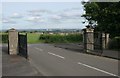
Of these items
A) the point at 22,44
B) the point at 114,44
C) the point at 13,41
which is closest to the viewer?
the point at 22,44

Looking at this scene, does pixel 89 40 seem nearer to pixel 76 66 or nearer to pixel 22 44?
pixel 22 44

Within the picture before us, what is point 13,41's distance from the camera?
26891 millimetres

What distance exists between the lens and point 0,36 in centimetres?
5681

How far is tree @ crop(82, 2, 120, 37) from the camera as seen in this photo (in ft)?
111

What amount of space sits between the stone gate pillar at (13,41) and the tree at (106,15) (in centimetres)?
1137

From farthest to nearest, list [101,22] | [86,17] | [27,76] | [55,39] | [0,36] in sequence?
1. [55,39]
2. [0,36]
3. [86,17]
4. [101,22]
5. [27,76]

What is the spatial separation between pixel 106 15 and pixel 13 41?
39.1 ft

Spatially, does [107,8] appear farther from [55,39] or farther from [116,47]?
[55,39]

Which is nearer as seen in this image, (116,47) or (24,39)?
(24,39)

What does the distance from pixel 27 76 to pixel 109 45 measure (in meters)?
22.5

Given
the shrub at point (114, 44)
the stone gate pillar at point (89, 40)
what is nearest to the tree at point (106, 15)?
the shrub at point (114, 44)

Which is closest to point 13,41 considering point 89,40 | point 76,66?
point 89,40

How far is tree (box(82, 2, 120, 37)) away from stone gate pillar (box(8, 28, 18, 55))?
11367 mm

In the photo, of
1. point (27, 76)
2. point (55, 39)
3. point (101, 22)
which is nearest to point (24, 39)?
point (27, 76)
